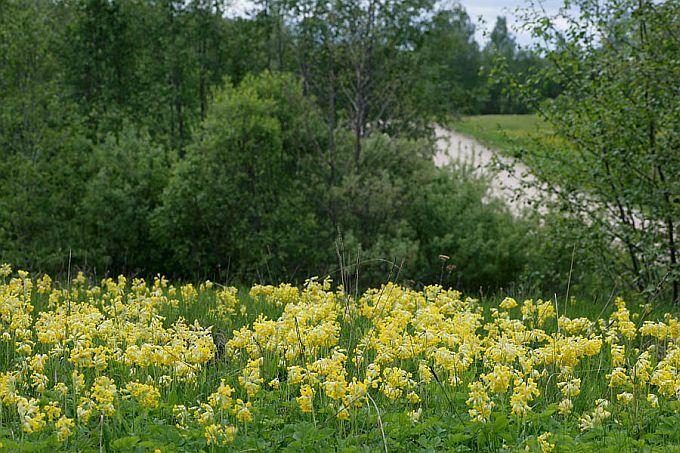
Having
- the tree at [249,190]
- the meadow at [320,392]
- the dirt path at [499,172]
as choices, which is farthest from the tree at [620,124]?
the tree at [249,190]

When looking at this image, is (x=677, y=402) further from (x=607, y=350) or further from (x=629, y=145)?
(x=629, y=145)

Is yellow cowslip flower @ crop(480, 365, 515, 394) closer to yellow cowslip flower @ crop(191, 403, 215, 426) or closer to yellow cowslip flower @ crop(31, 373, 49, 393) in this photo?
yellow cowslip flower @ crop(191, 403, 215, 426)

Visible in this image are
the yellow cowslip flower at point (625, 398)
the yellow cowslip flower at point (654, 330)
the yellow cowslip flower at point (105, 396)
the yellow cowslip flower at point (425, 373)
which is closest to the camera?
the yellow cowslip flower at point (105, 396)

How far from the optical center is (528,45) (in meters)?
10.4

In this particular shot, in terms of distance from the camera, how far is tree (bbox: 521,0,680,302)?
8836 mm

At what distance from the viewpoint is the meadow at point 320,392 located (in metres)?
3.85

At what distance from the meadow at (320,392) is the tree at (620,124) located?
141 inches

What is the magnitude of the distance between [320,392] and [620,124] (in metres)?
6.65

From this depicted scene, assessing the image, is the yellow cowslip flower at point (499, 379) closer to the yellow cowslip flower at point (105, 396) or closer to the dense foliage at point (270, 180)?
the yellow cowslip flower at point (105, 396)

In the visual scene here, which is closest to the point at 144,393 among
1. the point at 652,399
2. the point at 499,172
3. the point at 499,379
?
the point at 499,379

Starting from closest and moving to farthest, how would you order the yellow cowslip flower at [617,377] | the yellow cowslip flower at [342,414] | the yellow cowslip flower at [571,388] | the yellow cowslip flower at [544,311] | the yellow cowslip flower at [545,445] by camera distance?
the yellow cowslip flower at [545,445], the yellow cowslip flower at [342,414], the yellow cowslip flower at [571,388], the yellow cowslip flower at [617,377], the yellow cowslip flower at [544,311]

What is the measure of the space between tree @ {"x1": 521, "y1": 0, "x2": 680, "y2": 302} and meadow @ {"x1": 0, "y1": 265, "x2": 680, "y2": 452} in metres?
3.58

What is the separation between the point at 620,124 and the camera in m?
9.45

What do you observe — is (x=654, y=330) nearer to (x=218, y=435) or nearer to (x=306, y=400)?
(x=306, y=400)
